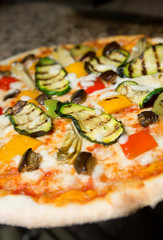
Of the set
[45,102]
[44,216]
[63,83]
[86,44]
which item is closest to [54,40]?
[86,44]

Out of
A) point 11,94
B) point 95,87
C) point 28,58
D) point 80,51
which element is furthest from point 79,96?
point 28,58

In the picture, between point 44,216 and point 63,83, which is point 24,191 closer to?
point 44,216

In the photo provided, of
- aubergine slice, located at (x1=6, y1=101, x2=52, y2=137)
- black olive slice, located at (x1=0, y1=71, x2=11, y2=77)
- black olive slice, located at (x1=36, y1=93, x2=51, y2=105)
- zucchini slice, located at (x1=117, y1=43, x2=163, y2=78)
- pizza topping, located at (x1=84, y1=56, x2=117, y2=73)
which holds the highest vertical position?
zucchini slice, located at (x1=117, y1=43, x2=163, y2=78)

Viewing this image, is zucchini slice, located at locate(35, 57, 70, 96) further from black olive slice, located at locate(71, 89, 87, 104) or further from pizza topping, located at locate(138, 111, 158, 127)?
pizza topping, located at locate(138, 111, 158, 127)

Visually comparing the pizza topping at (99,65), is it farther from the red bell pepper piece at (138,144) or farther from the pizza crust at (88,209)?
the pizza crust at (88,209)

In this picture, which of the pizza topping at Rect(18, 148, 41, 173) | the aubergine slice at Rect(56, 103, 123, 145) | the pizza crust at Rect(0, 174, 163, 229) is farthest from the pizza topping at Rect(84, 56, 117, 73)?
the pizza crust at Rect(0, 174, 163, 229)

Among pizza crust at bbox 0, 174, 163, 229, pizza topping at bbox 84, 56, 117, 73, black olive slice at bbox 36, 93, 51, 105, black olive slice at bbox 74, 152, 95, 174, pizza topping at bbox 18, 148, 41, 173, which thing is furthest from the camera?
pizza topping at bbox 84, 56, 117, 73
